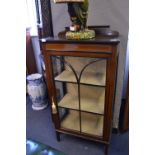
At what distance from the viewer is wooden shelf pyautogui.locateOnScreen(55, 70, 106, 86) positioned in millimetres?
1167

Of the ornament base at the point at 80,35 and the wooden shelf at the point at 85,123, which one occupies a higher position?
the ornament base at the point at 80,35

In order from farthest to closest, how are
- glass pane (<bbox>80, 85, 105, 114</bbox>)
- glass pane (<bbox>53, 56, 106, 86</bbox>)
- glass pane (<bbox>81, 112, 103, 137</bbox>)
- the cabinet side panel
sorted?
1. glass pane (<bbox>81, 112, 103, 137</bbox>)
2. glass pane (<bbox>80, 85, 105, 114</bbox>)
3. glass pane (<bbox>53, 56, 106, 86</bbox>)
4. the cabinet side panel

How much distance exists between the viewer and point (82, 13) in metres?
1.08

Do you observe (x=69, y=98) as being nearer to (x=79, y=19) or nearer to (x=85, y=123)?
(x=85, y=123)

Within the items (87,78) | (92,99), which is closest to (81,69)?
(87,78)

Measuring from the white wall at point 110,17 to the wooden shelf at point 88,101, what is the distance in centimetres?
27

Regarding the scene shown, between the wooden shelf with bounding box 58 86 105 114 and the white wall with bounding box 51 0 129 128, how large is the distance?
0.27 m

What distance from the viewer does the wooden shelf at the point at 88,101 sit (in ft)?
4.17

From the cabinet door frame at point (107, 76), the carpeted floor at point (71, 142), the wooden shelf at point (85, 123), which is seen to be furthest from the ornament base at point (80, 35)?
the carpeted floor at point (71, 142)

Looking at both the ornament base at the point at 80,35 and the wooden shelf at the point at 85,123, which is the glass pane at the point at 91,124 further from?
the ornament base at the point at 80,35

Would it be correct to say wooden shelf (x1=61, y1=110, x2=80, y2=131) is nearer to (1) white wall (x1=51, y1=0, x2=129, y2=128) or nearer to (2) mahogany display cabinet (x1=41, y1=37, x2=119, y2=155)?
(2) mahogany display cabinet (x1=41, y1=37, x2=119, y2=155)

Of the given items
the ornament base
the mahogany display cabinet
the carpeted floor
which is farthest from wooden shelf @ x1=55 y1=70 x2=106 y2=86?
the carpeted floor

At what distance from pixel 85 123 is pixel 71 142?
0.27m
